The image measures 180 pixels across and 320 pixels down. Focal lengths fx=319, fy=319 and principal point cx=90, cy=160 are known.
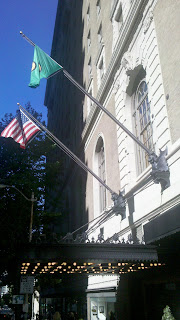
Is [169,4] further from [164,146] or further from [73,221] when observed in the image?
[73,221]

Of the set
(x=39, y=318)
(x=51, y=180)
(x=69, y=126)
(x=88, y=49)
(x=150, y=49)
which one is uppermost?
(x=88, y=49)

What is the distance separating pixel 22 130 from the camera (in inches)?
621

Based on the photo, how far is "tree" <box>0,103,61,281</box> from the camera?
21703 mm

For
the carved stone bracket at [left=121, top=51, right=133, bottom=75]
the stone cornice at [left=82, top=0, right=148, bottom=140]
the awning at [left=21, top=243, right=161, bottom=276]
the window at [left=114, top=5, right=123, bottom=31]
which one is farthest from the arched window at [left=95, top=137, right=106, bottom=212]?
the awning at [left=21, top=243, right=161, bottom=276]

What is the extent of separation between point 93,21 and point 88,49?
2.55 meters

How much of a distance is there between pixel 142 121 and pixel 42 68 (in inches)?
215

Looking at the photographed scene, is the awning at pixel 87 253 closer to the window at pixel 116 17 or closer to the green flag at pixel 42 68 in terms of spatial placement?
the green flag at pixel 42 68

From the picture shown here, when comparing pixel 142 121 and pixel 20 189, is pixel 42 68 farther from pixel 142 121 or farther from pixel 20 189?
pixel 20 189

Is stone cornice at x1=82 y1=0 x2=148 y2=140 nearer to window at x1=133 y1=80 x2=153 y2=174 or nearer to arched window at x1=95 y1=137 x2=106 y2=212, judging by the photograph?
window at x1=133 y1=80 x2=153 y2=174

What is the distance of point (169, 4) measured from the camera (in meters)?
12.5

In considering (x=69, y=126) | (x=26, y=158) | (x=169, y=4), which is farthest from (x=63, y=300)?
(x=169, y=4)

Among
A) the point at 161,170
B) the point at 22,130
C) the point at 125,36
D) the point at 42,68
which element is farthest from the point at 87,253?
the point at 125,36

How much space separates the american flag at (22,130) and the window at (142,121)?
502 cm

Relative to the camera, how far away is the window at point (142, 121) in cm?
1472
